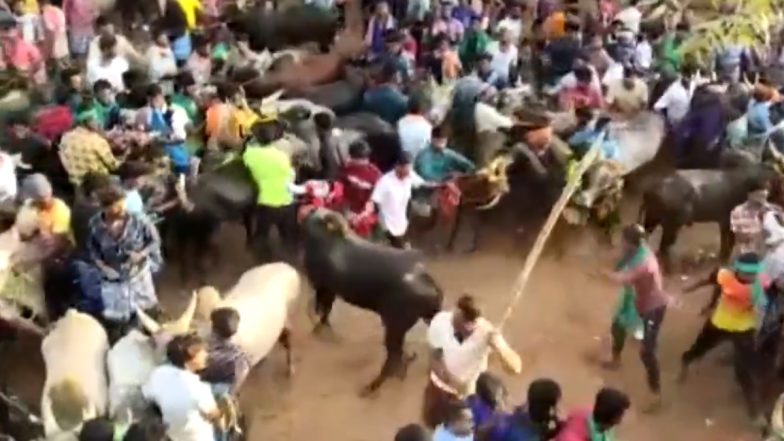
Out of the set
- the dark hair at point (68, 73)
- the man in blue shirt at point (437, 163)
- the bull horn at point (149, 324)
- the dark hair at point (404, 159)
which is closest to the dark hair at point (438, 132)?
the dark hair at point (404, 159)

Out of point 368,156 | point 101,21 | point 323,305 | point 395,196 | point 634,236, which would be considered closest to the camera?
point 634,236

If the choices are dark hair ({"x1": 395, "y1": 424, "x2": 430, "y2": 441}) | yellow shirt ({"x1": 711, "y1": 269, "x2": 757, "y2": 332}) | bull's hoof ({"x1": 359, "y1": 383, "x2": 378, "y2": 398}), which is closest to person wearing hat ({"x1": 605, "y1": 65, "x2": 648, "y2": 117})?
yellow shirt ({"x1": 711, "y1": 269, "x2": 757, "y2": 332})

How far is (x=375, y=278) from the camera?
8.14 m

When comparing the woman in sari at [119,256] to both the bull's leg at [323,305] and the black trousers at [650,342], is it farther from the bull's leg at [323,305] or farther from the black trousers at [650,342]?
the black trousers at [650,342]

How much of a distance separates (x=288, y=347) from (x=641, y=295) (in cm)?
232

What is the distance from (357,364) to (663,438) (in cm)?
209

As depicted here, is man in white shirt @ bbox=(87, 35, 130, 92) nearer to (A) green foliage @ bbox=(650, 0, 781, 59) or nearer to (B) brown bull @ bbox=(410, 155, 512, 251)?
(B) brown bull @ bbox=(410, 155, 512, 251)

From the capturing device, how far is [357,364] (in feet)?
29.0

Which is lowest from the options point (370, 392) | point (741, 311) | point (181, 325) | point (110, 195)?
point (370, 392)

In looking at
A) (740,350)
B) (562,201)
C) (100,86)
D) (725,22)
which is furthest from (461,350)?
(725,22)

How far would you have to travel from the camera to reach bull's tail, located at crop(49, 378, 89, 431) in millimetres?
6711

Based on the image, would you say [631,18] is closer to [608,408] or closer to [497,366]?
[497,366]

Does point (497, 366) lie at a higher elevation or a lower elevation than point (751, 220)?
lower

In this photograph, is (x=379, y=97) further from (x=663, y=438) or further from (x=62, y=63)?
(x=663, y=438)
